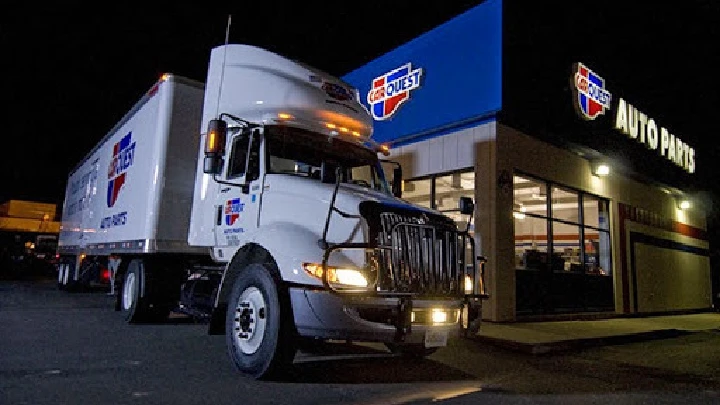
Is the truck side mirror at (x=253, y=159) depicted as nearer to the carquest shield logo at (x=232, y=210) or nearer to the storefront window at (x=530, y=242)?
the carquest shield logo at (x=232, y=210)

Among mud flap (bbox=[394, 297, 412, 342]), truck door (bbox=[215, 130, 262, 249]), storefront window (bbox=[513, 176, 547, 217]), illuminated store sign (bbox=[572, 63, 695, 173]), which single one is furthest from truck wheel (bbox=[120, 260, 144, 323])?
illuminated store sign (bbox=[572, 63, 695, 173])

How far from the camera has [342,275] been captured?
4.91 meters

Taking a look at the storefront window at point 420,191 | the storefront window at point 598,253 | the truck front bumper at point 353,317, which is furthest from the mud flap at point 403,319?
the storefront window at point 598,253

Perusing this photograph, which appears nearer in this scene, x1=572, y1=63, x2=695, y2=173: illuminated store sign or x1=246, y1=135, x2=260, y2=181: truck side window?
x1=246, y1=135, x2=260, y2=181: truck side window

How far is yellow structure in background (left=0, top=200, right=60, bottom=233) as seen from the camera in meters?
32.8

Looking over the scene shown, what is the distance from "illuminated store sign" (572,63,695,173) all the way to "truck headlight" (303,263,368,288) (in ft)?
38.2

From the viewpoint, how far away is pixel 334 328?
481cm

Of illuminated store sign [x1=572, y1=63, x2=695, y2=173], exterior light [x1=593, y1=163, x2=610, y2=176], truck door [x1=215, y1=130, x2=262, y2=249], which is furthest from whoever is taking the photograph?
exterior light [x1=593, y1=163, x2=610, y2=176]

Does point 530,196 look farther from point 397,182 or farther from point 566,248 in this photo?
point 397,182

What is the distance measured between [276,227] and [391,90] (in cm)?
1016

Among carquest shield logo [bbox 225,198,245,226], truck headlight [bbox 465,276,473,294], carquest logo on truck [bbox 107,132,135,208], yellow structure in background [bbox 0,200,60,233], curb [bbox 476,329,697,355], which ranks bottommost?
curb [bbox 476,329,697,355]

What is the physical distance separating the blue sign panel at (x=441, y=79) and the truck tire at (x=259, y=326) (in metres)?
8.05

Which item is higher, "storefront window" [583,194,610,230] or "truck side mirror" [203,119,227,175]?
"storefront window" [583,194,610,230]

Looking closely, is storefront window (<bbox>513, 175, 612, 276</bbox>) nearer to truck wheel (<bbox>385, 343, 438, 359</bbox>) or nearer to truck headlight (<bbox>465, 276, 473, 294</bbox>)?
truck wheel (<bbox>385, 343, 438, 359</bbox>)
